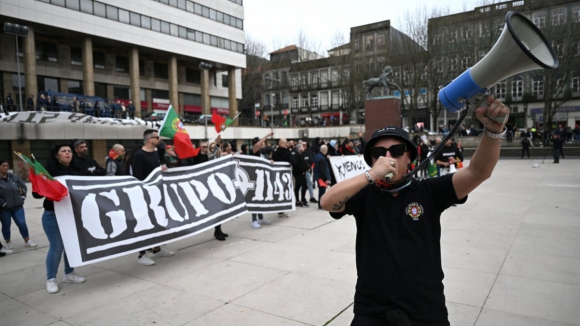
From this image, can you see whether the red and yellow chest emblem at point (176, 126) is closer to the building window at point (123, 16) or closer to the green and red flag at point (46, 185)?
the green and red flag at point (46, 185)

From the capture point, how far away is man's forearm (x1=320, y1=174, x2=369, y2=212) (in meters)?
1.92

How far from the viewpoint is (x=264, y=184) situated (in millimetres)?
8391

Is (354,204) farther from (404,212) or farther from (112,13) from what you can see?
(112,13)

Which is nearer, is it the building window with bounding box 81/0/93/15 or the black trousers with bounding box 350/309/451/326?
the black trousers with bounding box 350/309/451/326

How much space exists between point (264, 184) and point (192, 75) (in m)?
42.5

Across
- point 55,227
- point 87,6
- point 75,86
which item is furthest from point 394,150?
point 75,86

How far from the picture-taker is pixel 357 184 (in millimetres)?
1926

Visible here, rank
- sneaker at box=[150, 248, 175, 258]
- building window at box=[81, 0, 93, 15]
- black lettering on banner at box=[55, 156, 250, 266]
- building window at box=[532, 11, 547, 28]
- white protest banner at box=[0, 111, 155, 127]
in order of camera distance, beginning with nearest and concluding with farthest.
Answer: black lettering on banner at box=[55, 156, 250, 266] < sneaker at box=[150, 248, 175, 258] < white protest banner at box=[0, 111, 155, 127] < building window at box=[81, 0, 93, 15] < building window at box=[532, 11, 547, 28]

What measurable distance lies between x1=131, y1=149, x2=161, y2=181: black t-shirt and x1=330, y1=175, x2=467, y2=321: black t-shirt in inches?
183

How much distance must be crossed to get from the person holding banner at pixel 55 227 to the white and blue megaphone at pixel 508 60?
16.6 feet

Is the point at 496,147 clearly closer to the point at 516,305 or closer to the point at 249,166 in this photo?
the point at 516,305

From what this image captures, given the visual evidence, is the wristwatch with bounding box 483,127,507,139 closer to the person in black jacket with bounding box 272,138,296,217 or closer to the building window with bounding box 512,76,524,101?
the person in black jacket with bounding box 272,138,296,217

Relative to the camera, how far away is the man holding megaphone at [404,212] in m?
1.82

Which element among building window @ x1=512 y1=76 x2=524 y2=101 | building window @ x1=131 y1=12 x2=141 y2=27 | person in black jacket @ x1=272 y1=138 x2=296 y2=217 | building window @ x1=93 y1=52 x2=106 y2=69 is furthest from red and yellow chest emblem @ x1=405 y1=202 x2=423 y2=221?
building window @ x1=512 y1=76 x2=524 y2=101
